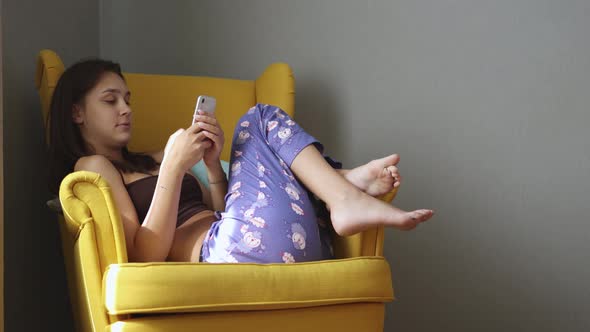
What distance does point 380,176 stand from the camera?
1515 mm

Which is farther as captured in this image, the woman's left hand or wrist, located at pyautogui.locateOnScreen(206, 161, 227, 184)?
wrist, located at pyautogui.locateOnScreen(206, 161, 227, 184)

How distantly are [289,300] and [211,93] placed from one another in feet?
3.35

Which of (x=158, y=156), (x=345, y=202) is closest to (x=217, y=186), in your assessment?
(x=158, y=156)

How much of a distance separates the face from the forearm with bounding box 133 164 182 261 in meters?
0.34

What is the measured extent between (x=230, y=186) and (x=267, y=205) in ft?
0.43

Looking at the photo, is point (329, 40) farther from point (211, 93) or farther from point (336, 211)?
point (336, 211)

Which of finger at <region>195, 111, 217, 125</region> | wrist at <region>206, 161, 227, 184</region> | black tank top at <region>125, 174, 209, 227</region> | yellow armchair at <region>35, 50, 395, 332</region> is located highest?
finger at <region>195, 111, 217, 125</region>

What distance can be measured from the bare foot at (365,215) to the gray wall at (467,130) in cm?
73

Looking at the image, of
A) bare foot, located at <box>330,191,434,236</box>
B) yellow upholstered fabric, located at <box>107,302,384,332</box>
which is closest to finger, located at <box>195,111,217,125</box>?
bare foot, located at <box>330,191,434,236</box>

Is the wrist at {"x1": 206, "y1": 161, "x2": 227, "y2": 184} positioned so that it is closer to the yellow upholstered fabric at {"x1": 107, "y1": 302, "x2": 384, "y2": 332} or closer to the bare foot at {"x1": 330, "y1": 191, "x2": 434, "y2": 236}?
the bare foot at {"x1": 330, "y1": 191, "x2": 434, "y2": 236}

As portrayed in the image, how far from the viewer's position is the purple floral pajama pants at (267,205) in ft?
4.69

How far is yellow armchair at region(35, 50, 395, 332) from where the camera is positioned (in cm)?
123

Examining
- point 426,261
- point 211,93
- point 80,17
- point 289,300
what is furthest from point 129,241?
point 80,17

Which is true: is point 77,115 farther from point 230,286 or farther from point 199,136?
point 230,286
